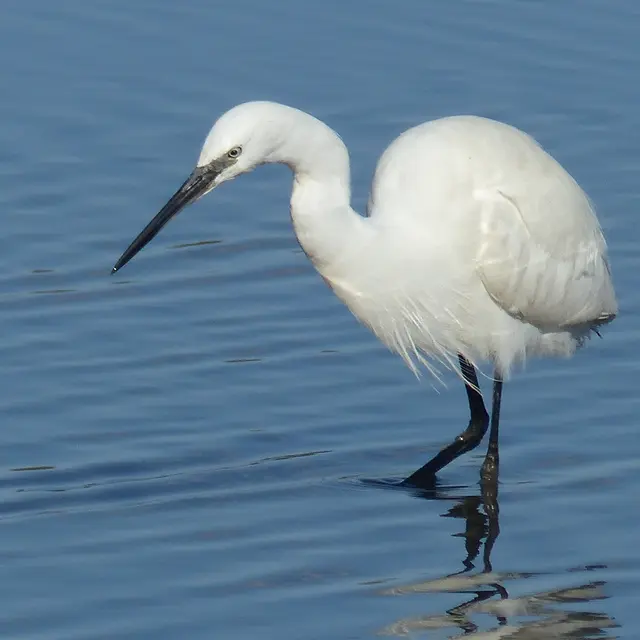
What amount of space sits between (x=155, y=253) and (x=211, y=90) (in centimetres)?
214

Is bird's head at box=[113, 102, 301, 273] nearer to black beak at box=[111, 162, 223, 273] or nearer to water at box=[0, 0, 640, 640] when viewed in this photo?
black beak at box=[111, 162, 223, 273]

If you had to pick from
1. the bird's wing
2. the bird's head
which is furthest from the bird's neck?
the bird's wing

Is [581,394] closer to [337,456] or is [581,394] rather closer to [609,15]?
[337,456]

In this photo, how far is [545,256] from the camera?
27.7ft

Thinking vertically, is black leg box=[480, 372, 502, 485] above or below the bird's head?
below

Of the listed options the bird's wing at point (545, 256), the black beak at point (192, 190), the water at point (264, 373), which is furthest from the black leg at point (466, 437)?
the black beak at point (192, 190)

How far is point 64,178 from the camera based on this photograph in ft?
36.6

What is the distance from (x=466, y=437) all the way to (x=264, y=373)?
1116mm

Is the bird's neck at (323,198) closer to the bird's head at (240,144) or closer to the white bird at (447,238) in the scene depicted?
the white bird at (447,238)

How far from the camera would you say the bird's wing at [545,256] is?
8.11 meters

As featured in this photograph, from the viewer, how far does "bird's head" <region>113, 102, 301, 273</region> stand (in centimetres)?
702

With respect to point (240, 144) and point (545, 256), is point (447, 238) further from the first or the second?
point (240, 144)

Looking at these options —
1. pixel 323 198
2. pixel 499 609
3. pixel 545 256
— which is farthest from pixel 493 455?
pixel 323 198

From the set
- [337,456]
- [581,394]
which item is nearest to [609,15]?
[581,394]
